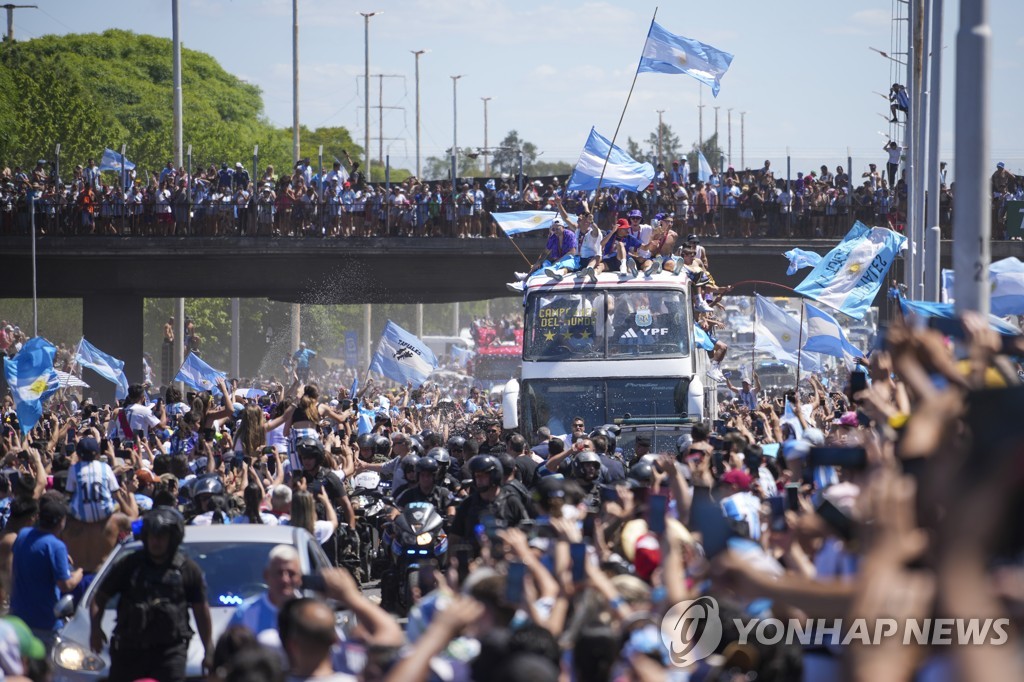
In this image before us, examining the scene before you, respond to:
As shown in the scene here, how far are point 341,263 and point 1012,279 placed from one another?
19955 mm

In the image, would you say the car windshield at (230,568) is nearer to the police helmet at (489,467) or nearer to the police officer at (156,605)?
the police officer at (156,605)

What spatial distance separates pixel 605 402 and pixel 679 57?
26.5 ft

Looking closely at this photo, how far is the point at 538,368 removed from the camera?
20.2 meters

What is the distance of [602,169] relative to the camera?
28.4 metres

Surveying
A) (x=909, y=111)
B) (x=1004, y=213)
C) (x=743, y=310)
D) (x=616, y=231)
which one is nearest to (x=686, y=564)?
(x=616, y=231)

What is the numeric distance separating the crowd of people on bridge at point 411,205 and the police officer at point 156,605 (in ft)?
87.9

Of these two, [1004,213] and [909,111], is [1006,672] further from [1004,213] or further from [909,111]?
[1004,213]

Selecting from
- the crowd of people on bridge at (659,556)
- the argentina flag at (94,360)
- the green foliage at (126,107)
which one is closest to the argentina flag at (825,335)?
the crowd of people on bridge at (659,556)

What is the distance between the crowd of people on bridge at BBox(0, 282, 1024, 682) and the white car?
15 centimetres

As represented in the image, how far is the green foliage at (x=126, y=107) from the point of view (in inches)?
2386

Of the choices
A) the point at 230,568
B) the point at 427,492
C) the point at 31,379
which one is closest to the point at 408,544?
the point at 427,492

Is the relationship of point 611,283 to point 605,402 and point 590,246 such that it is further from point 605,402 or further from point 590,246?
point 605,402

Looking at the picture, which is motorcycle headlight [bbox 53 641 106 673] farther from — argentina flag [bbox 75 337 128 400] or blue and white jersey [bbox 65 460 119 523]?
argentina flag [bbox 75 337 128 400]

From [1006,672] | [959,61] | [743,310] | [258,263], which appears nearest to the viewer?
[1006,672]
